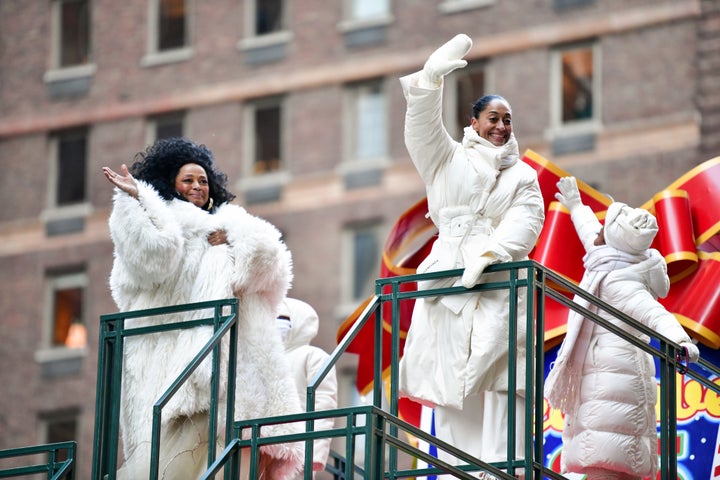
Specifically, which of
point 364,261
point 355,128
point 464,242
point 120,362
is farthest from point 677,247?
point 355,128

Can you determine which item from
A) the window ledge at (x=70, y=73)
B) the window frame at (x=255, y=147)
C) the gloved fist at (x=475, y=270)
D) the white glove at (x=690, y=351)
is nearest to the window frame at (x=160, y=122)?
the window frame at (x=255, y=147)

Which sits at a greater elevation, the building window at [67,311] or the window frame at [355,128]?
the window frame at [355,128]

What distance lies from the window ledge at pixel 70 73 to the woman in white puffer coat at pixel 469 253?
111 feet

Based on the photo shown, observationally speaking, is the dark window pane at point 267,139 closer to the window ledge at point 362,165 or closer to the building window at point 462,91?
the window ledge at point 362,165

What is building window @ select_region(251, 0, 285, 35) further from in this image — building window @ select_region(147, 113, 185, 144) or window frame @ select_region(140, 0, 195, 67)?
building window @ select_region(147, 113, 185, 144)

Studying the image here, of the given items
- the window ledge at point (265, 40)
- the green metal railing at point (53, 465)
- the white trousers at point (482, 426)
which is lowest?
the green metal railing at point (53, 465)

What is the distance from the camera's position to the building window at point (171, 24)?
4634 cm

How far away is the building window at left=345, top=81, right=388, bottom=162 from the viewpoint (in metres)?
42.8

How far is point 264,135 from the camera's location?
44469 mm

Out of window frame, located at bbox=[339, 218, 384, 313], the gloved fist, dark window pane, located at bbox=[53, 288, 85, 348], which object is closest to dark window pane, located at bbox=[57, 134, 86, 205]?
dark window pane, located at bbox=[53, 288, 85, 348]

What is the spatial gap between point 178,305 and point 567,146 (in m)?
27.2

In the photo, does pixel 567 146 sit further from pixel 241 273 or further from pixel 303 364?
pixel 241 273

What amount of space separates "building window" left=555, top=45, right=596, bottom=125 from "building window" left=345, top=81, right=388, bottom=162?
3.89 metres

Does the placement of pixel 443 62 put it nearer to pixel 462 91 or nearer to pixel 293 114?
pixel 462 91
